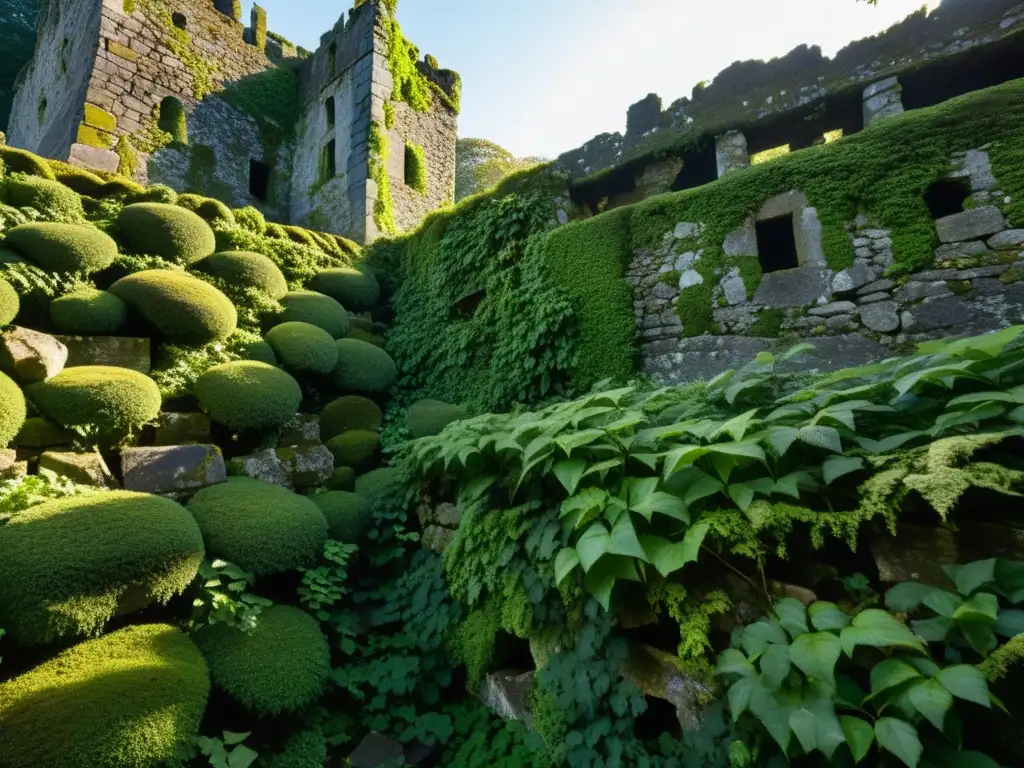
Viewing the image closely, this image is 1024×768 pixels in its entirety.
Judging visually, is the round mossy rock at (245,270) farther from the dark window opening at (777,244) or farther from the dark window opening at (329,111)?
the dark window opening at (329,111)

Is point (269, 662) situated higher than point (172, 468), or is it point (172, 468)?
point (172, 468)

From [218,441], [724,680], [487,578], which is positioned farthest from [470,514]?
[218,441]

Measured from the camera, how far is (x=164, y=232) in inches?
246

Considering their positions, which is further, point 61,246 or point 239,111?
point 239,111

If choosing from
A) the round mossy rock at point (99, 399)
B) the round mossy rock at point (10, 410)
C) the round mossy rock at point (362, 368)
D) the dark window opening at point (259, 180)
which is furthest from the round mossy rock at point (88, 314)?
the dark window opening at point (259, 180)

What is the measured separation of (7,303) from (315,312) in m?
3.23

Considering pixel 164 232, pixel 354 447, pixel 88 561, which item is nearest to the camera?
pixel 88 561

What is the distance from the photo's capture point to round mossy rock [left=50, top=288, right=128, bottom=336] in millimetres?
4777

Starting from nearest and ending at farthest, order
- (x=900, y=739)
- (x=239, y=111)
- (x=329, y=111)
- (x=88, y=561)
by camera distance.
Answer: (x=900, y=739), (x=88, y=561), (x=329, y=111), (x=239, y=111)

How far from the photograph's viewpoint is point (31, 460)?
3750mm

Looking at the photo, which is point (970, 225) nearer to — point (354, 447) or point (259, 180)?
point (354, 447)

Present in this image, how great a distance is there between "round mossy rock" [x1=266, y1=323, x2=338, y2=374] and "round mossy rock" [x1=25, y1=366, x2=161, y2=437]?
1686mm

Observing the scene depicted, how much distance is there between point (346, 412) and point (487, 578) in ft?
12.0

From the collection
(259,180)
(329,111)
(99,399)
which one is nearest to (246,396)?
(99,399)
